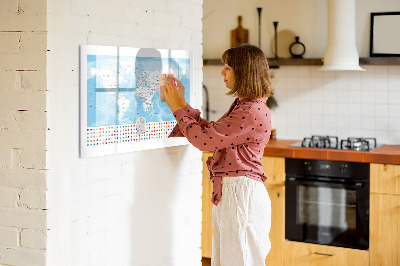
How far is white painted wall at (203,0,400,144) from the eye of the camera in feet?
15.7

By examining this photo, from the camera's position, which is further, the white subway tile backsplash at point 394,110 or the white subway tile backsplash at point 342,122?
the white subway tile backsplash at point 342,122

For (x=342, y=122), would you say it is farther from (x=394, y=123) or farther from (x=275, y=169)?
(x=275, y=169)

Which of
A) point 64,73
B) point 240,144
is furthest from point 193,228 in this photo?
point 64,73

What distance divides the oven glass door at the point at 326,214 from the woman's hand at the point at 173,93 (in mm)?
1783

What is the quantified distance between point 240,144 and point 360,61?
2245 mm

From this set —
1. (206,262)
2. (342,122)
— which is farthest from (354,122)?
(206,262)

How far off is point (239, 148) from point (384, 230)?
1.82 m

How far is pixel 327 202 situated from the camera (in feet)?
14.4

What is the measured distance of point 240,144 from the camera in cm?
280

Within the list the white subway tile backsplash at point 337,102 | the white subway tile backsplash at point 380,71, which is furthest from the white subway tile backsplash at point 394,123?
the white subway tile backsplash at point 380,71

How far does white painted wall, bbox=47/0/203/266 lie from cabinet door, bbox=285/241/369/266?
54.7 inches

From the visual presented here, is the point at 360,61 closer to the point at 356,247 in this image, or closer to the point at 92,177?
the point at 356,247

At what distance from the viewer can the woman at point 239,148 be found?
2.73m

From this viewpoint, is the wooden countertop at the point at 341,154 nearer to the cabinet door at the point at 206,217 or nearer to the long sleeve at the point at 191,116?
the cabinet door at the point at 206,217
